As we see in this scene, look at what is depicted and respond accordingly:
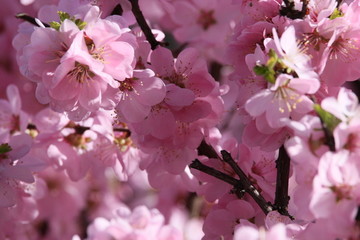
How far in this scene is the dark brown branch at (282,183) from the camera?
1.27 m

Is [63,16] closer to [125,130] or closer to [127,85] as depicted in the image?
[127,85]

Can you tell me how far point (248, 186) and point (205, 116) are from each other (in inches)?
6.8

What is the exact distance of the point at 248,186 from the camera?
131cm

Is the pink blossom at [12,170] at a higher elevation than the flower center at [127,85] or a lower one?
lower

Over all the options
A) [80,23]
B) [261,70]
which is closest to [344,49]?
[261,70]

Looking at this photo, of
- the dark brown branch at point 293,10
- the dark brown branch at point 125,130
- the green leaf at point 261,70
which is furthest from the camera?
the dark brown branch at point 125,130

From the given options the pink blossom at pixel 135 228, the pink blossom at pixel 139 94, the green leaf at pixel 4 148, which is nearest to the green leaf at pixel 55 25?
the pink blossom at pixel 139 94

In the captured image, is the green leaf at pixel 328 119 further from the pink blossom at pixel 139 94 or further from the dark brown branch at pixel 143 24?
the dark brown branch at pixel 143 24

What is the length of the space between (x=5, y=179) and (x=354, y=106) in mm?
734

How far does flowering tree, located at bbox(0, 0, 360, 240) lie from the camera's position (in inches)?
39.7

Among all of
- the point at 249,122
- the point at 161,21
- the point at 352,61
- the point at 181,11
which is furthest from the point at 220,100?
the point at 161,21

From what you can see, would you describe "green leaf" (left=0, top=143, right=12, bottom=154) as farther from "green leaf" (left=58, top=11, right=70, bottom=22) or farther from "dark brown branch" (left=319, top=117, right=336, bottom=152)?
"dark brown branch" (left=319, top=117, right=336, bottom=152)

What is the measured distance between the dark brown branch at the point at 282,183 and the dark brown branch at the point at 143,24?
0.36m

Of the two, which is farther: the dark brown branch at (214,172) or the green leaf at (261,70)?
the dark brown branch at (214,172)
